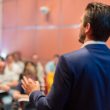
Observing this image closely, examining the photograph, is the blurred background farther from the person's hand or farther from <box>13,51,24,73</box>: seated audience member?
the person's hand

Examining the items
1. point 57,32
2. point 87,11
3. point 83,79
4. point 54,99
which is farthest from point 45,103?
point 57,32

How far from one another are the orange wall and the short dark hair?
4320 mm

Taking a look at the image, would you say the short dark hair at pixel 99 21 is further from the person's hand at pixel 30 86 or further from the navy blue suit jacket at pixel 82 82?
the person's hand at pixel 30 86

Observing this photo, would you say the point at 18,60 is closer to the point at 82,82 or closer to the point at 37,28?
the point at 37,28

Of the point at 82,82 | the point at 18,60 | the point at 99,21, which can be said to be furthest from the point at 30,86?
the point at 18,60

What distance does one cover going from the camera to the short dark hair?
1270mm

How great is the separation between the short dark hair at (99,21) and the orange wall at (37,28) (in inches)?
170

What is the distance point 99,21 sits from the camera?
1269 mm

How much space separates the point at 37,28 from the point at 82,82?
18.7 ft

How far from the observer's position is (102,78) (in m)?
1.26

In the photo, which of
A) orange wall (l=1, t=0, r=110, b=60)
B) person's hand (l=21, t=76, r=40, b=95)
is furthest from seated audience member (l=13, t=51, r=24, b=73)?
person's hand (l=21, t=76, r=40, b=95)

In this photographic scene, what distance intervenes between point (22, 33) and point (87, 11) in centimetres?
598

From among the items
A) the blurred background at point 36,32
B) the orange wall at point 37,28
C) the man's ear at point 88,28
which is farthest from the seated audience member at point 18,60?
the man's ear at point 88,28

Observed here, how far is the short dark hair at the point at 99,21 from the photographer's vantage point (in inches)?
50.0
